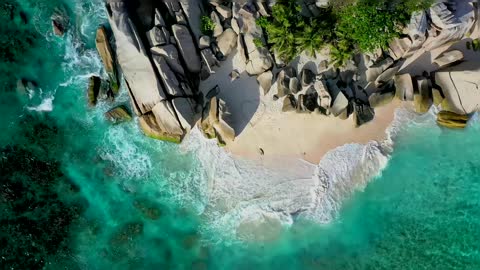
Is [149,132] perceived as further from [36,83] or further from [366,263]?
[366,263]

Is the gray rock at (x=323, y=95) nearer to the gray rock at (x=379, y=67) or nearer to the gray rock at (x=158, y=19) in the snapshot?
the gray rock at (x=379, y=67)

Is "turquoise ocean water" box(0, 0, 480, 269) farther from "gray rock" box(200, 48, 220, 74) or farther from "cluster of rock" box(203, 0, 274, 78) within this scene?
"cluster of rock" box(203, 0, 274, 78)

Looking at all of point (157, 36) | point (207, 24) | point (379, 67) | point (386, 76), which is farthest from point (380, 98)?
point (157, 36)

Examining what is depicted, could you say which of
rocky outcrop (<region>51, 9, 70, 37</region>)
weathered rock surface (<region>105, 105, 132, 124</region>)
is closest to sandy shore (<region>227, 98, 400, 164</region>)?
weathered rock surface (<region>105, 105, 132, 124</region>)

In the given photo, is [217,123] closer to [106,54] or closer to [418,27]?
[106,54]

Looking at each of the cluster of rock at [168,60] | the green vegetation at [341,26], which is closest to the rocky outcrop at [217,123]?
the cluster of rock at [168,60]
